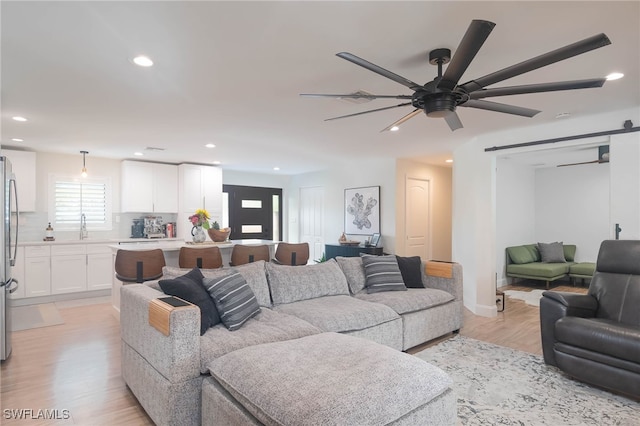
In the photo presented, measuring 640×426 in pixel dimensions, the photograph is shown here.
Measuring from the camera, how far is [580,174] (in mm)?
7340

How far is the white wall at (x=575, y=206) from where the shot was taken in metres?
7.11

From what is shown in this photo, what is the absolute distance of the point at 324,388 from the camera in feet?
5.08

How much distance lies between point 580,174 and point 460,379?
6.56 m

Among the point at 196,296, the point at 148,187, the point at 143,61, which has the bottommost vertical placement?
the point at 196,296

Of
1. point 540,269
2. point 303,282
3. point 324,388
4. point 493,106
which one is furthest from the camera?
point 540,269

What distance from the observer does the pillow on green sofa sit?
685cm

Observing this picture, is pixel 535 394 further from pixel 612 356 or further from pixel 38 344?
pixel 38 344

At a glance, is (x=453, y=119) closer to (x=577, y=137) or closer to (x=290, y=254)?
(x=577, y=137)

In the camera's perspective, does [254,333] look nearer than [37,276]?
Yes

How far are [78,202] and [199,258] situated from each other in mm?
3653

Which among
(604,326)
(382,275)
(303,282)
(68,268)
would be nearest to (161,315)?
(303,282)

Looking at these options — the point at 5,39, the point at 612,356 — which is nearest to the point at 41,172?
the point at 5,39

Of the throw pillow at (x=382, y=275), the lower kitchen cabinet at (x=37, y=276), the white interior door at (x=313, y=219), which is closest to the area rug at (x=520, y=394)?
the throw pillow at (x=382, y=275)

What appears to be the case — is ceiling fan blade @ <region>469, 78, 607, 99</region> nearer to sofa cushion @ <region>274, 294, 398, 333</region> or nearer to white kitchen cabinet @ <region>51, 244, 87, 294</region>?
sofa cushion @ <region>274, 294, 398, 333</region>
